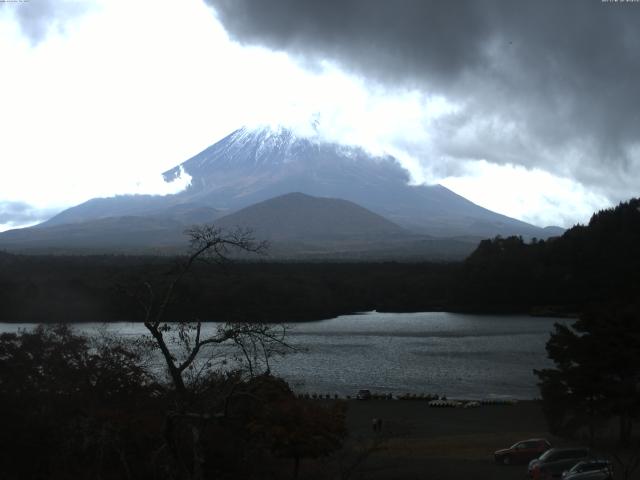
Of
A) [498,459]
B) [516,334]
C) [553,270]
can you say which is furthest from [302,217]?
[498,459]

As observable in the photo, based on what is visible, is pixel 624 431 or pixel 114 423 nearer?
pixel 114 423

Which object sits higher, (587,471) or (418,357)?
(587,471)

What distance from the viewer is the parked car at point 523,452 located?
1434cm

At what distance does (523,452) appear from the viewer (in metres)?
14.4

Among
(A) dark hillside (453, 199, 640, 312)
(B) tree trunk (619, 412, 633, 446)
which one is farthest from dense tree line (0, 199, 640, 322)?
(B) tree trunk (619, 412, 633, 446)

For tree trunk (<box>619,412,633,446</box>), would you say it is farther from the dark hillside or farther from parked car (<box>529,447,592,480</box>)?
the dark hillside

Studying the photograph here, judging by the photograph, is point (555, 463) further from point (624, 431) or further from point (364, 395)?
point (364, 395)

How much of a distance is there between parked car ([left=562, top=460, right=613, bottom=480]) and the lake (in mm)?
7990

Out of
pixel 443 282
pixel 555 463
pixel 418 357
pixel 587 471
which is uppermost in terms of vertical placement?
pixel 443 282

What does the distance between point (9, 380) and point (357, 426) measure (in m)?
10.8

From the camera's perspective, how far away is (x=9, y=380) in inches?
463

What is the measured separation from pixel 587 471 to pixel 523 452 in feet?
10.6

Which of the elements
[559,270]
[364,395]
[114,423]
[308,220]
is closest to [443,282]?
[559,270]

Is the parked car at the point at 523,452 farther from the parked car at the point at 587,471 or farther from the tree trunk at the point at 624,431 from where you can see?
the parked car at the point at 587,471
